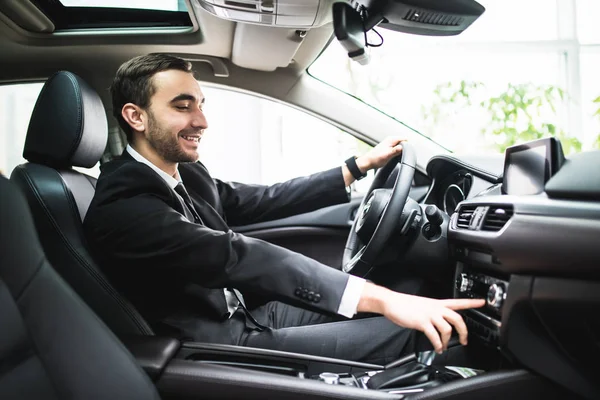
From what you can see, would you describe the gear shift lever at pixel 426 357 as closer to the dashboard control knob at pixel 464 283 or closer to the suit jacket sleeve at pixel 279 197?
the dashboard control knob at pixel 464 283

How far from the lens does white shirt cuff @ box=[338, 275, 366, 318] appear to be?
3.48 feet

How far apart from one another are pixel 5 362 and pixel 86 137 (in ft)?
2.16

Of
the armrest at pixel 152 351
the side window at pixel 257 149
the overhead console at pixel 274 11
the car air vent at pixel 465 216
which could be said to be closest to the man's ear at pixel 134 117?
the overhead console at pixel 274 11

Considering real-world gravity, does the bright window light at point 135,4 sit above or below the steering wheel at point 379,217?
above

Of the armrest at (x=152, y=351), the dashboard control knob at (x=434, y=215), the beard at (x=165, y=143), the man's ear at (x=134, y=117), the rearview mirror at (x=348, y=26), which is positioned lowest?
the armrest at (x=152, y=351)

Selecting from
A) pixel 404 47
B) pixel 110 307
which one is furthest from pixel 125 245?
pixel 404 47

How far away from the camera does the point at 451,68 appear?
3.54m

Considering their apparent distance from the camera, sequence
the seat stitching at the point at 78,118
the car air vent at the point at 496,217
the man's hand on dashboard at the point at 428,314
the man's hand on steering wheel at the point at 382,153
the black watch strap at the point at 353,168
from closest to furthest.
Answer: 1. the man's hand on dashboard at the point at 428,314
2. the car air vent at the point at 496,217
3. the seat stitching at the point at 78,118
4. the man's hand on steering wheel at the point at 382,153
5. the black watch strap at the point at 353,168

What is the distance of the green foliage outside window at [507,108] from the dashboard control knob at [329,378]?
1.82 metres

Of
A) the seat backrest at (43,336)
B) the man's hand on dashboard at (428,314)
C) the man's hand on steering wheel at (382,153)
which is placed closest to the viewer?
the seat backrest at (43,336)

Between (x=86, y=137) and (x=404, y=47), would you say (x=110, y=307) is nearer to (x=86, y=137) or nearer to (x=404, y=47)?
(x=86, y=137)

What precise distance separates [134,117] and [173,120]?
0.12m

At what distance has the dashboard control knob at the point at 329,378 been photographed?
3.81 feet

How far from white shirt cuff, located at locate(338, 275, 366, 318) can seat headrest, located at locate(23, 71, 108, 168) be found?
0.73 metres
